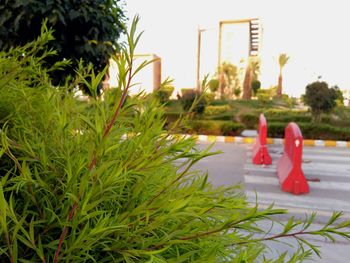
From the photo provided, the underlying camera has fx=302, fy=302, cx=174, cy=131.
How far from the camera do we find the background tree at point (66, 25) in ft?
8.45

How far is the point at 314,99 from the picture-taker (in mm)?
12367

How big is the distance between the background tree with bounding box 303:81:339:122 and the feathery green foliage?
1270cm

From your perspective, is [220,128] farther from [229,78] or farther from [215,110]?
[229,78]

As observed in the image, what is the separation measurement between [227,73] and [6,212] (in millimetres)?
30325

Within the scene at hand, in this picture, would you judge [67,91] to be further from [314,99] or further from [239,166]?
[314,99]

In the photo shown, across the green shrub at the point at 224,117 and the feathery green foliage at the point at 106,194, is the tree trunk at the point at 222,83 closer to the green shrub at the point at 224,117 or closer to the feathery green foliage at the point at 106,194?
the green shrub at the point at 224,117

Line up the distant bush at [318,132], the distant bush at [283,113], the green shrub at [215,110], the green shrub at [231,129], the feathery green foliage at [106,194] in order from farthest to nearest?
1. the green shrub at [215,110]
2. the distant bush at [283,113]
3. the green shrub at [231,129]
4. the distant bush at [318,132]
5. the feathery green foliage at [106,194]

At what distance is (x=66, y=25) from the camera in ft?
8.97

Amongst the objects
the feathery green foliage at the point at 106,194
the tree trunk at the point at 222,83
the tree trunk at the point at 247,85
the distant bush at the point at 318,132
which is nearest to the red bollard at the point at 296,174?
the feathery green foliage at the point at 106,194

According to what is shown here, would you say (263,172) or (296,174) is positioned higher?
(296,174)

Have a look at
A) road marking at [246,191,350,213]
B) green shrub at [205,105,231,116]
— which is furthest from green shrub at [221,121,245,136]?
road marking at [246,191,350,213]

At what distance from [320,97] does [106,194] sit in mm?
13078

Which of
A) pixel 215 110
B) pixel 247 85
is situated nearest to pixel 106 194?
pixel 215 110

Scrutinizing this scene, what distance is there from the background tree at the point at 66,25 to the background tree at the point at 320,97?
11195 millimetres
